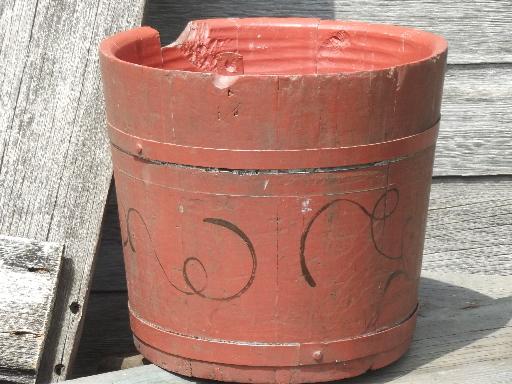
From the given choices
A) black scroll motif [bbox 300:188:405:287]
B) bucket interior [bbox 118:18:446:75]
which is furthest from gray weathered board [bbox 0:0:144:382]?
black scroll motif [bbox 300:188:405:287]

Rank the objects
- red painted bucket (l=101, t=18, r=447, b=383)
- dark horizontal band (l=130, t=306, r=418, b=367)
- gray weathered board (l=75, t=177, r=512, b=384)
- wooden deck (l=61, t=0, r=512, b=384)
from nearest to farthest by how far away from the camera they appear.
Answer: red painted bucket (l=101, t=18, r=447, b=383) < dark horizontal band (l=130, t=306, r=418, b=367) < gray weathered board (l=75, t=177, r=512, b=384) < wooden deck (l=61, t=0, r=512, b=384)

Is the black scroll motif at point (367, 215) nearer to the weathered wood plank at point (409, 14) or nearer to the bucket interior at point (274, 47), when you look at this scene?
the bucket interior at point (274, 47)

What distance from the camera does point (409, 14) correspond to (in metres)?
2.73

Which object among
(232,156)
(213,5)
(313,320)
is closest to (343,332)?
(313,320)

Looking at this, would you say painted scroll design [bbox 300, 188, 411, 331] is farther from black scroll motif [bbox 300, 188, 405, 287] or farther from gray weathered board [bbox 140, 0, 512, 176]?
gray weathered board [bbox 140, 0, 512, 176]

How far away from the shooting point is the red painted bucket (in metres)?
1.79

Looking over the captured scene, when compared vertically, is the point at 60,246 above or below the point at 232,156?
below

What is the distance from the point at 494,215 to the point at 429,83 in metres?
1.13

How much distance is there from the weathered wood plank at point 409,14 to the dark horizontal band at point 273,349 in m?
1.04

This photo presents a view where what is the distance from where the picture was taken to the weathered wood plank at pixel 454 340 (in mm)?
2061

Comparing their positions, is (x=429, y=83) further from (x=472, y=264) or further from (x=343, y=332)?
(x=472, y=264)

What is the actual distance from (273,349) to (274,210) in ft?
1.00

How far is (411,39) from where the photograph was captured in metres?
2.18

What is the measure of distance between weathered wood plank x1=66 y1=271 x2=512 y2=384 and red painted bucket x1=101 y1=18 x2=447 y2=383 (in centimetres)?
7
